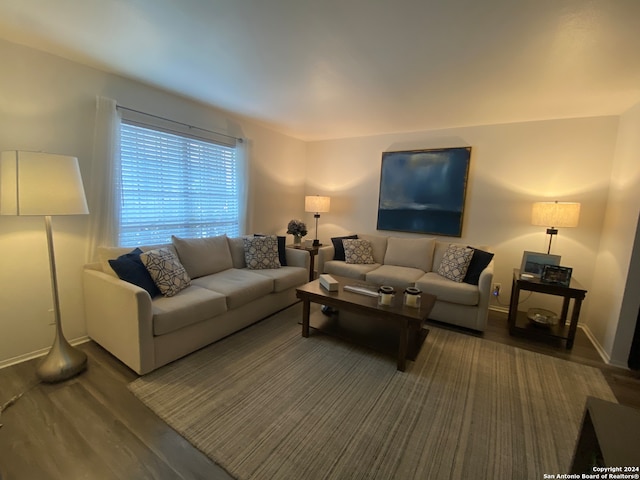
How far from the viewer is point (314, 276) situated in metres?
4.28

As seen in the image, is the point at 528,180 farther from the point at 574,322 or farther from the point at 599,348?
the point at 599,348

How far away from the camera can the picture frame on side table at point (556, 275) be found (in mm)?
2795

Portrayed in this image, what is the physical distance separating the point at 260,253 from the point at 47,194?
1.95 metres

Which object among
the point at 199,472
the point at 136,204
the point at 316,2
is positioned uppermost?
the point at 316,2

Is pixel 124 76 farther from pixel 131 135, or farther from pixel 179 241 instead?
pixel 179 241

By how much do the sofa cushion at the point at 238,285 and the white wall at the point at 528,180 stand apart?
8.48 feet

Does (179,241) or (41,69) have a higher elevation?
(41,69)

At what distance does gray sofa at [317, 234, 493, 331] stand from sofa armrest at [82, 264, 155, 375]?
232 cm

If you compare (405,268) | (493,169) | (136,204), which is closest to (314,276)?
(405,268)

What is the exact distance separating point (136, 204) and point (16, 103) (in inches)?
42.7

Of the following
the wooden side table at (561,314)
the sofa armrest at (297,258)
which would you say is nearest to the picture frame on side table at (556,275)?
the wooden side table at (561,314)

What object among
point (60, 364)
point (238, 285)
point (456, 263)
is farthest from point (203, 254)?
point (456, 263)

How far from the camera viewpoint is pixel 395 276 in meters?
3.36

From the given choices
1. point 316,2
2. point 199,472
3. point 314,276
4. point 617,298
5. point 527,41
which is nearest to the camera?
point 199,472
